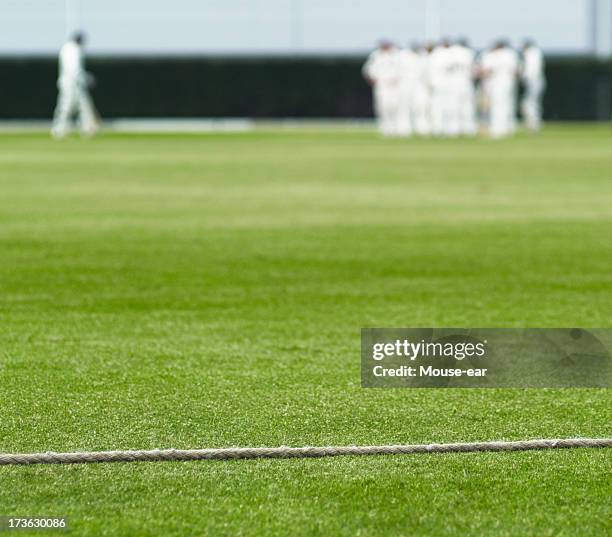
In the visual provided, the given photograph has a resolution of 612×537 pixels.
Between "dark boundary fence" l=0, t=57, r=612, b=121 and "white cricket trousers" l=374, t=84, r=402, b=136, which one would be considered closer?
"white cricket trousers" l=374, t=84, r=402, b=136

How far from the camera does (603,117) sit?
131ft

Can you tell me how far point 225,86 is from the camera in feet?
123

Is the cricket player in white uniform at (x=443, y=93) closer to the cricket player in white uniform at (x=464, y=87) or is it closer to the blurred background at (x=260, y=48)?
the cricket player in white uniform at (x=464, y=87)

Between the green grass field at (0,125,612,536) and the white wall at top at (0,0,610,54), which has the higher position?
the white wall at top at (0,0,610,54)

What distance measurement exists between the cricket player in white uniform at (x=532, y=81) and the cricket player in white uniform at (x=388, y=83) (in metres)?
3.63

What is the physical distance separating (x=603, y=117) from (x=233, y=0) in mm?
11569

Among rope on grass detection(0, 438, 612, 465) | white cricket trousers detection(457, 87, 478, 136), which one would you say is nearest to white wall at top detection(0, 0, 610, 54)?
white cricket trousers detection(457, 87, 478, 136)

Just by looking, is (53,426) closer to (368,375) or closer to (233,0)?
(368,375)

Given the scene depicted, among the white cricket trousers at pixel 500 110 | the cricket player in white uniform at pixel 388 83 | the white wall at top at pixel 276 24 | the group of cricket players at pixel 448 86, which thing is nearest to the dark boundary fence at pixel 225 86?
the white wall at top at pixel 276 24

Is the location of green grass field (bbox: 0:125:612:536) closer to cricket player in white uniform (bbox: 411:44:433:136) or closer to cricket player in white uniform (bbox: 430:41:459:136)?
cricket player in white uniform (bbox: 430:41:459:136)

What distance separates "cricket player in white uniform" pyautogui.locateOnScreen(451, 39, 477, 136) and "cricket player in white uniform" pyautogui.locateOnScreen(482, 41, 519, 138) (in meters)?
0.45

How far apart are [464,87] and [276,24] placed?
25.1ft

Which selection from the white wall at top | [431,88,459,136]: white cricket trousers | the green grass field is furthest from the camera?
the white wall at top

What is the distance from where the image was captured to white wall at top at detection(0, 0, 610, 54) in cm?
Result: 3741
